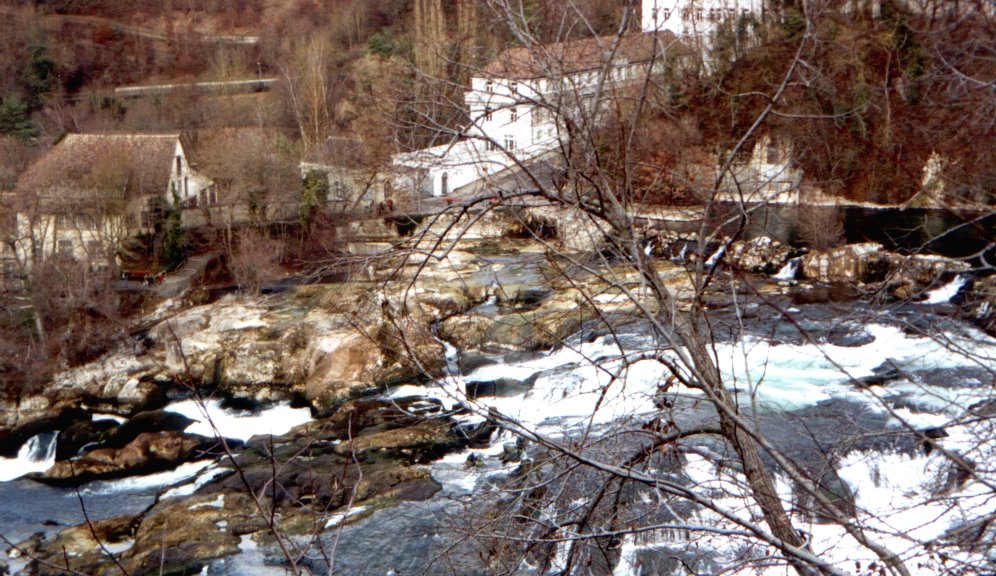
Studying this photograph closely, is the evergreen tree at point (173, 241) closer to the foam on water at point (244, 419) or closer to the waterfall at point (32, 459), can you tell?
the foam on water at point (244, 419)

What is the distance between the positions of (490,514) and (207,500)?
6493mm

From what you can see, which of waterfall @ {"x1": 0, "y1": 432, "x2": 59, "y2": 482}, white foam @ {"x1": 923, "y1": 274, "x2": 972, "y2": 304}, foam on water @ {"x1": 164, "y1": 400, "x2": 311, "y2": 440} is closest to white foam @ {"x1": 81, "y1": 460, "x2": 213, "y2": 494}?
foam on water @ {"x1": 164, "y1": 400, "x2": 311, "y2": 440}

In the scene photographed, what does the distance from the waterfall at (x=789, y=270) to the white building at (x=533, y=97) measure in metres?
10.6

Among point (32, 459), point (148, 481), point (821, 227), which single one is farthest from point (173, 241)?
point (821, 227)

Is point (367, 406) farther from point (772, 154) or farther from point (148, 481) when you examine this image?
point (772, 154)

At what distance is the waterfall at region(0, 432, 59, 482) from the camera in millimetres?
10445

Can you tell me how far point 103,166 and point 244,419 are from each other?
312 inches

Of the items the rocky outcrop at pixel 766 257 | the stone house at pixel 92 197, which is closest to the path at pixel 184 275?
the stone house at pixel 92 197

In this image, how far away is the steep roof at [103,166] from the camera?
53.5ft

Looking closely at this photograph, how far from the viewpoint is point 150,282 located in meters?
16.1

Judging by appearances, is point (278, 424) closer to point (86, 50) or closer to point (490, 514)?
point (490, 514)

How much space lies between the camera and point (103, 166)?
17.0m

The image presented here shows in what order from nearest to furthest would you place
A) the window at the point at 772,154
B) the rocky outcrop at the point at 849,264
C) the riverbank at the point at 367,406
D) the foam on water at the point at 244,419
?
the window at the point at 772,154
the riverbank at the point at 367,406
the foam on water at the point at 244,419
the rocky outcrop at the point at 849,264

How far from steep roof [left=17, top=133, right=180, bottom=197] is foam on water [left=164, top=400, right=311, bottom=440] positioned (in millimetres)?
6382
